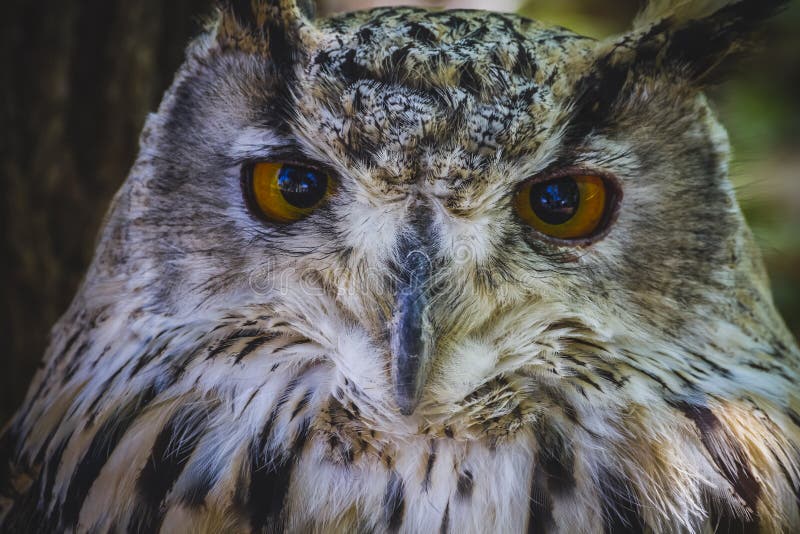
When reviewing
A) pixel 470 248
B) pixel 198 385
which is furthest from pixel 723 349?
pixel 198 385

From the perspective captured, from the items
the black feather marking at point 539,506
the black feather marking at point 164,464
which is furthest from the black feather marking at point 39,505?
the black feather marking at point 539,506

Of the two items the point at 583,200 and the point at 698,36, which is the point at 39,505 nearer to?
the point at 583,200

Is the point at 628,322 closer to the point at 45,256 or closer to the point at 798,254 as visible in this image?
the point at 45,256

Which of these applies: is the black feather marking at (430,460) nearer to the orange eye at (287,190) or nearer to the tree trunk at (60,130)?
the orange eye at (287,190)

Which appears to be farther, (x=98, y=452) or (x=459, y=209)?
(x=98, y=452)

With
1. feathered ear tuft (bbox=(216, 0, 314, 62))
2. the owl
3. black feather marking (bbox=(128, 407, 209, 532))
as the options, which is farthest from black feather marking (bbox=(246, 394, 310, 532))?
feathered ear tuft (bbox=(216, 0, 314, 62))

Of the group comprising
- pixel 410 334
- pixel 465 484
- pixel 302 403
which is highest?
pixel 410 334

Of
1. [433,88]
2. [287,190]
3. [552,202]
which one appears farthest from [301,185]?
[552,202]
